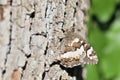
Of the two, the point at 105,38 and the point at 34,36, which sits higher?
the point at 34,36

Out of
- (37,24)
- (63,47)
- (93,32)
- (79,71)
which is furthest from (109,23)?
(37,24)

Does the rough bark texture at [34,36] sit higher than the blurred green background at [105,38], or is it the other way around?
the rough bark texture at [34,36]

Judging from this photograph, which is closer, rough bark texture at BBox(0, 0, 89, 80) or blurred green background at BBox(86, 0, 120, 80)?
rough bark texture at BBox(0, 0, 89, 80)

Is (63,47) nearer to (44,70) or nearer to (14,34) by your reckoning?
(44,70)

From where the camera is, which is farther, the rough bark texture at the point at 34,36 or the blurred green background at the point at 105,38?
the blurred green background at the point at 105,38

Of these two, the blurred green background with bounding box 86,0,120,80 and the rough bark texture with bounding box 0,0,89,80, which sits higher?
the rough bark texture with bounding box 0,0,89,80
